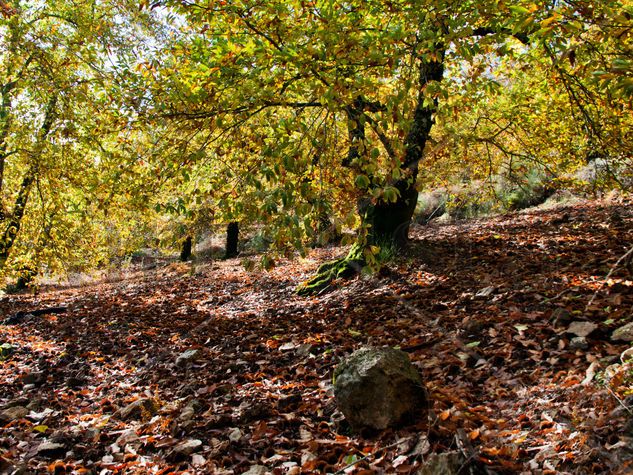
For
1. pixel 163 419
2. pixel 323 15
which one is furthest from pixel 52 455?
pixel 323 15

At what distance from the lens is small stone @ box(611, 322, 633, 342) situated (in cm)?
392

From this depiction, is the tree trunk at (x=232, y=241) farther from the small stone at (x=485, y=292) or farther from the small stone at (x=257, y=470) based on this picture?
the small stone at (x=257, y=470)

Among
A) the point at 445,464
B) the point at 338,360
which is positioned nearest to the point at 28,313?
the point at 338,360

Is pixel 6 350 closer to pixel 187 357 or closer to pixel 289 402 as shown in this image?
pixel 187 357

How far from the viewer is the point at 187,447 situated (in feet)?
12.1

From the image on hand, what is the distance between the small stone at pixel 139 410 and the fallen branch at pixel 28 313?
6.79 metres

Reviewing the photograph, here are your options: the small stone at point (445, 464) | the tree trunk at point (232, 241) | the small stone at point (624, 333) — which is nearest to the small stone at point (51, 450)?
the small stone at point (445, 464)

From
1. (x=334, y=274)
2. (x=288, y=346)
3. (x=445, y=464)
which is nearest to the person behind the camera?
(x=445, y=464)

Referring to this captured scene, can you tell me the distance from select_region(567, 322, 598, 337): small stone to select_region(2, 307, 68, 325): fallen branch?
1057 centimetres

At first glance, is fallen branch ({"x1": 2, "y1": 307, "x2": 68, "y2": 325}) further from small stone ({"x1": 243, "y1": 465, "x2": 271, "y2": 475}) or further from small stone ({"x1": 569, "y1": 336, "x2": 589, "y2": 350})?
small stone ({"x1": 569, "y1": 336, "x2": 589, "y2": 350})

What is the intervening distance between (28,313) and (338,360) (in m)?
8.78

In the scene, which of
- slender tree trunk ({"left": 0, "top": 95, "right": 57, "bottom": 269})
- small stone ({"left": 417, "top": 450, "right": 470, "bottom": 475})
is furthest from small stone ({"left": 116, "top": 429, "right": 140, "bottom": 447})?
slender tree trunk ({"left": 0, "top": 95, "right": 57, "bottom": 269})

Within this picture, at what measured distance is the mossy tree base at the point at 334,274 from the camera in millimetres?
8750

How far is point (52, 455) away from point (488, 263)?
675 cm
